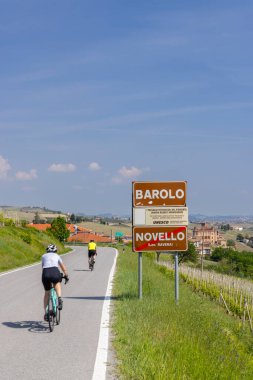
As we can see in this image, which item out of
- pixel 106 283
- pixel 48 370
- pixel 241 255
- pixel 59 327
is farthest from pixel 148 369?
pixel 241 255

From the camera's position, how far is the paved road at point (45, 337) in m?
7.70

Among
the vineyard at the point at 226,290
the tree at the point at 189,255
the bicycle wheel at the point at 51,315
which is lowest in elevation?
the tree at the point at 189,255

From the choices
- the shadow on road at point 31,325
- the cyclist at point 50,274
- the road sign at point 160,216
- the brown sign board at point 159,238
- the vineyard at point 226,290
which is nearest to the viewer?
the shadow on road at point 31,325

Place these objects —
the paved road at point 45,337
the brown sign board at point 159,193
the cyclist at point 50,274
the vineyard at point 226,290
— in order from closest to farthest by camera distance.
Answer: the paved road at point 45,337, the cyclist at point 50,274, the brown sign board at point 159,193, the vineyard at point 226,290

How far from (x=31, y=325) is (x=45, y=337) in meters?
1.51

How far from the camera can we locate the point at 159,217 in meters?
16.5

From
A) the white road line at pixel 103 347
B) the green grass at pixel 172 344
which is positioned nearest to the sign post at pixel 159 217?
the green grass at pixel 172 344

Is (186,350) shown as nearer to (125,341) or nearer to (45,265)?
(125,341)

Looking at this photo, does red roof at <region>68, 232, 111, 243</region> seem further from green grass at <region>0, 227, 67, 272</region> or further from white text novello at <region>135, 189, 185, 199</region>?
white text novello at <region>135, 189, 185, 199</region>

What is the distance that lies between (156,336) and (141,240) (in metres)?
6.86

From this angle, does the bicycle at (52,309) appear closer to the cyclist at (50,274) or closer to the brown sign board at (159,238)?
the cyclist at (50,274)

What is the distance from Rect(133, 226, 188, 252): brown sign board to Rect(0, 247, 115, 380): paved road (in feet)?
6.46

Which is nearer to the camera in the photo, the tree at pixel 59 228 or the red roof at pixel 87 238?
the tree at pixel 59 228

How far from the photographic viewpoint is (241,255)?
129125 millimetres
